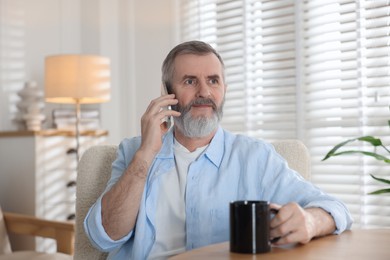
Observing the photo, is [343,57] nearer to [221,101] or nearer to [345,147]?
[345,147]

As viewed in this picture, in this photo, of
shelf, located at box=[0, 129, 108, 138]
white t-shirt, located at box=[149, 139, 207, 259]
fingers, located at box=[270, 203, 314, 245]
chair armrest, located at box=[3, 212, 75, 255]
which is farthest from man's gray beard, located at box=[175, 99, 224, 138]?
shelf, located at box=[0, 129, 108, 138]

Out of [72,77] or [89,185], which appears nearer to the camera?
[89,185]

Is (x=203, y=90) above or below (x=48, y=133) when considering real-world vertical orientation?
above

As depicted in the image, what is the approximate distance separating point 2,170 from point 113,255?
2.30 m

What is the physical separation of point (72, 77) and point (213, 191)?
6.57 ft

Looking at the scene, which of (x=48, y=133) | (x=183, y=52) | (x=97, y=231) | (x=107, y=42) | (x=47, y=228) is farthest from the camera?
(x=107, y=42)

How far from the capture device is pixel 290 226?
4.02ft

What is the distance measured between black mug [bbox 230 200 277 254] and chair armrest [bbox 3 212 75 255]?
6.13ft

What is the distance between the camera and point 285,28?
131 inches

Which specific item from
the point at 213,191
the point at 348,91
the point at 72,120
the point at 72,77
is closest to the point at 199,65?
the point at 213,191

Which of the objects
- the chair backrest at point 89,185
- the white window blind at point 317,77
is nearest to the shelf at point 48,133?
the white window blind at point 317,77

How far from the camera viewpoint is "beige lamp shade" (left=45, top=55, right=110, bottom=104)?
3.49 metres

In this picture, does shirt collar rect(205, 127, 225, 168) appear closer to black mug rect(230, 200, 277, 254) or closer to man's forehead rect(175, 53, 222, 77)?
man's forehead rect(175, 53, 222, 77)

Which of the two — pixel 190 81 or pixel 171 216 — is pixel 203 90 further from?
pixel 171 216
